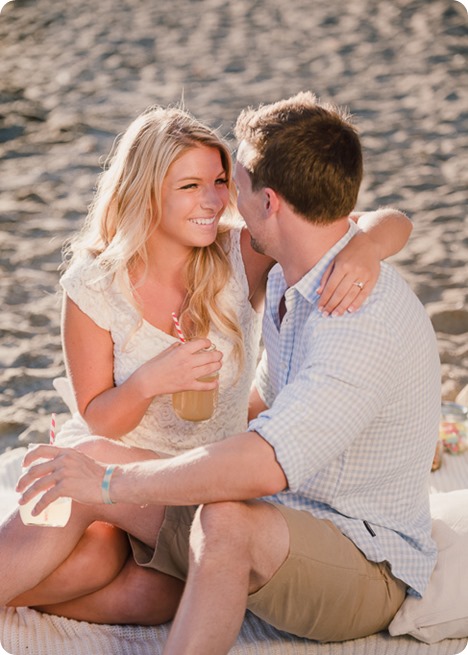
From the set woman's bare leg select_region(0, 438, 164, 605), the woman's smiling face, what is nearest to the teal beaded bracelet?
woman's bare leg select_region(0, 438, 164, 605)

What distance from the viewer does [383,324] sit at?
256 centimetres

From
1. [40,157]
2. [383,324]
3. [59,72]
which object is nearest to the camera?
[383,324]

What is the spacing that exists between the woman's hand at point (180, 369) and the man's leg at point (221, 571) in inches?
23.3

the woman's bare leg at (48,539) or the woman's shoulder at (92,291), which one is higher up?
the woman's shoulder at (92,291)

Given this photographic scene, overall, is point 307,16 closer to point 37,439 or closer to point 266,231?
point 37,439

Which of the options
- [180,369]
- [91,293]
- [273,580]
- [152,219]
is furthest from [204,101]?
[273,580]

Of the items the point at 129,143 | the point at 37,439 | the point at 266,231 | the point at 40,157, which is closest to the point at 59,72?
the point at 40,157

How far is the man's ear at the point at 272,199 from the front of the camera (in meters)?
2.80

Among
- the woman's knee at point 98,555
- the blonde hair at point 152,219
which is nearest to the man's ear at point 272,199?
the blonde hair at point 152,219

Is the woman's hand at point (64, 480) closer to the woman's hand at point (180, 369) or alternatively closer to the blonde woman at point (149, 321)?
the blonde woman at point (149, 321)

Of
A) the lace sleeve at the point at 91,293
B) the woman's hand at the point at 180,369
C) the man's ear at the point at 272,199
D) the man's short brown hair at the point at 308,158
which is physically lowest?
the woman's hand at the point at 180,369

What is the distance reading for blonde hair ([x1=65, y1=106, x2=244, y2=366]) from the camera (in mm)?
3270

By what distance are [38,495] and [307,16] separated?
9.84m

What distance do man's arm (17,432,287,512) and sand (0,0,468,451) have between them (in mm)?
1931
